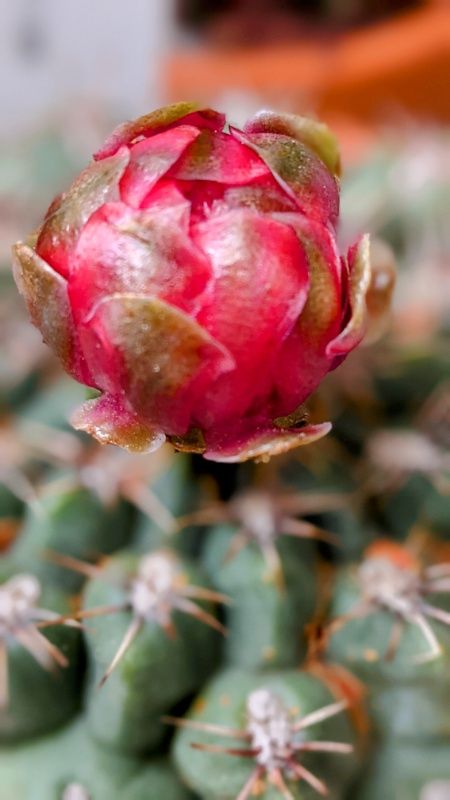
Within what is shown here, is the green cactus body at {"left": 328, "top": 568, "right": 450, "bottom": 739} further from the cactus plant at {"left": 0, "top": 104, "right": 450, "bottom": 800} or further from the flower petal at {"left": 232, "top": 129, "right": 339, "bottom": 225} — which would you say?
the flower petal at {"left": 232, "top": 129, "right": 339, "bottom": 225}

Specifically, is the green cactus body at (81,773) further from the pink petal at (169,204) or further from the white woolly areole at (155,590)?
the pink petal at (169,204)

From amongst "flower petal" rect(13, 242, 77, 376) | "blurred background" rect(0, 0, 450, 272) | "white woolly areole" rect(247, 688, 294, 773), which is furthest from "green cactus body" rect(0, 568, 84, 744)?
"blurred background" rect(0, 0, 450, 272)

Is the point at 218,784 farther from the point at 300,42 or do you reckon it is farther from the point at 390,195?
the point at 300,42

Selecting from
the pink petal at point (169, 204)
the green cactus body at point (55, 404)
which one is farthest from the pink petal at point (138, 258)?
the green cactus body at point (55, 404)

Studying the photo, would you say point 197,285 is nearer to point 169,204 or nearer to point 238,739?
point 169,204

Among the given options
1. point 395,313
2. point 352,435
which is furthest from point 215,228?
point 395,313
